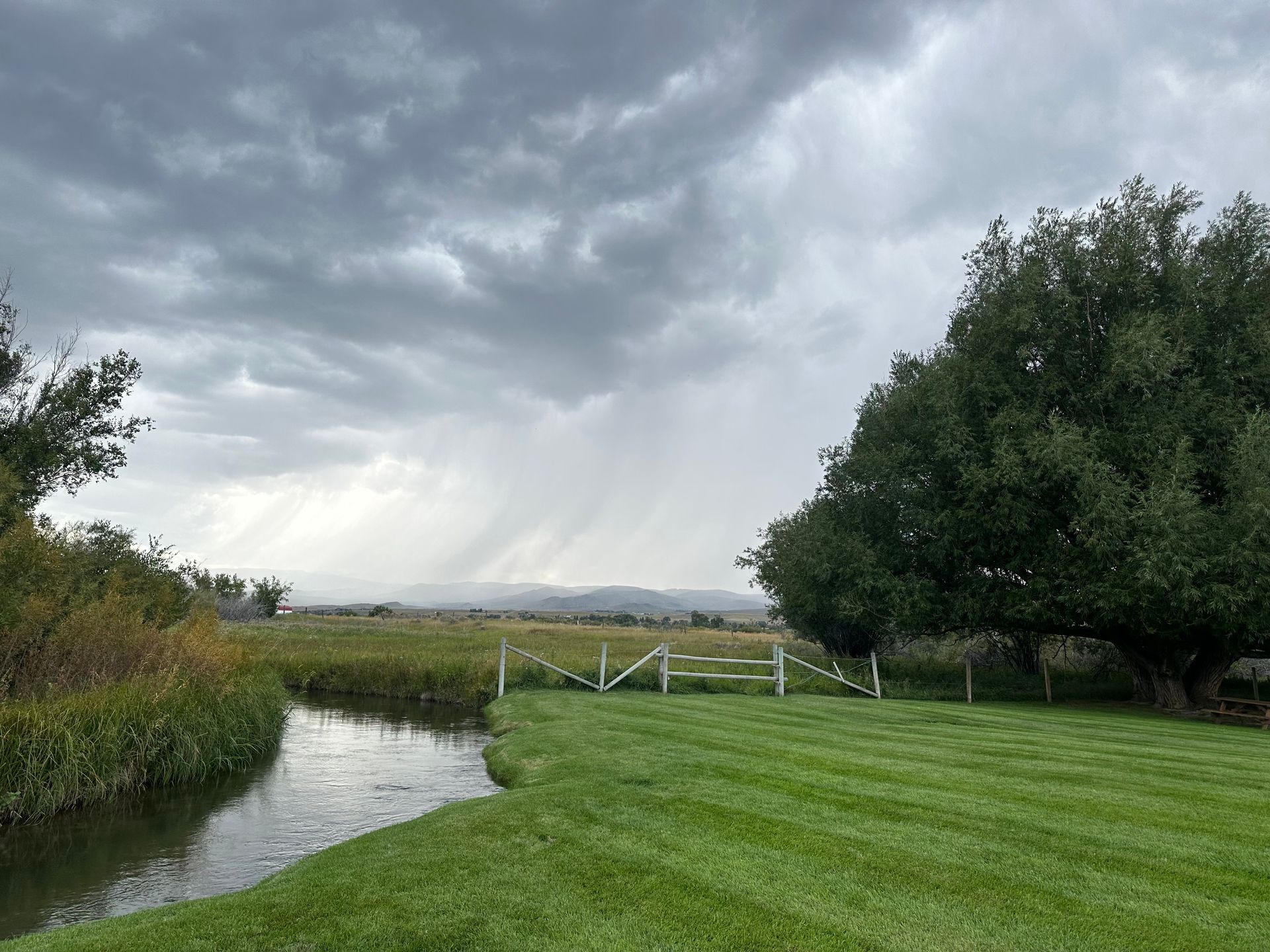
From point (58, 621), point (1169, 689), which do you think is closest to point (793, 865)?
point (58, 621)

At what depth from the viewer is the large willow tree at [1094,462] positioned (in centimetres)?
2059

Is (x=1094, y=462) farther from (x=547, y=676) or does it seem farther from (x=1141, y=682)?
(x=547, y=676)

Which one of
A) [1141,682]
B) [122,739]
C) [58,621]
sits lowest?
[1141,682]

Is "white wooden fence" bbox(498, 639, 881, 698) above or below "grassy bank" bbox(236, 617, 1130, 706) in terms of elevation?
above

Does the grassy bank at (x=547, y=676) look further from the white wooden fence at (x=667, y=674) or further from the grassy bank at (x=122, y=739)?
the grassy bank at (x=122, y=739)

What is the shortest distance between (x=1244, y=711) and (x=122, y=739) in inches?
1144

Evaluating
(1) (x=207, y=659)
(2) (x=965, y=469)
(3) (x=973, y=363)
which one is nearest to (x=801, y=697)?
(2) (x=965, y=469)

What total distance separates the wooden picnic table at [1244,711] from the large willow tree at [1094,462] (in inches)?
64.1

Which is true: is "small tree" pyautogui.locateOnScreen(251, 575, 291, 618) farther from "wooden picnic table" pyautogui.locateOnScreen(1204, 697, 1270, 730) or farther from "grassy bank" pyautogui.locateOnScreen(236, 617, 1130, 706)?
"wooden picnic table" pyautogui.locateOnScreen(1204, 697, 1270, 730)

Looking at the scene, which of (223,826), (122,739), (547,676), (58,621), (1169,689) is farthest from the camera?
(547,676)

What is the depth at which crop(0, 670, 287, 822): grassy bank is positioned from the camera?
11.0 metres

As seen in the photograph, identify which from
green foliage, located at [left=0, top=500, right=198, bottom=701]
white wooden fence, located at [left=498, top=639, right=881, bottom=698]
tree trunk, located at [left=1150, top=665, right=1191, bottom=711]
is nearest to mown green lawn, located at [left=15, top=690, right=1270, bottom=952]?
green foliage, located at [left=0, top=500, right=198, bottom=701]

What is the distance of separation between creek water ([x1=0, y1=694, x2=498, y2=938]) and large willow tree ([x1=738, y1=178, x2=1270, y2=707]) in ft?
53.4

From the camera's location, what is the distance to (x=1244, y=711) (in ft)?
74.5
